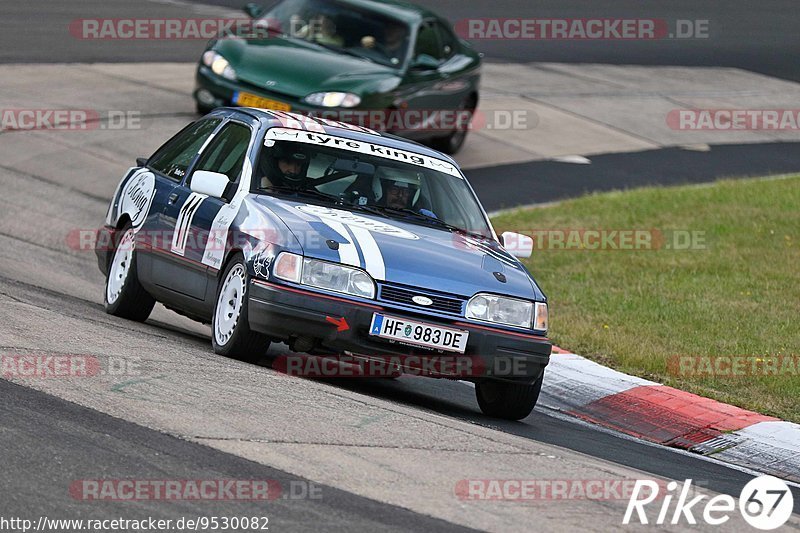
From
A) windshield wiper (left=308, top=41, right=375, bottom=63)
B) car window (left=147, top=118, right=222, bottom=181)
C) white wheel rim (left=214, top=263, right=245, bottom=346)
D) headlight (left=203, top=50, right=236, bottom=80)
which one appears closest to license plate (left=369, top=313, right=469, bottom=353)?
white wheel rim (left=214, top=263, right=245, bottom=346)

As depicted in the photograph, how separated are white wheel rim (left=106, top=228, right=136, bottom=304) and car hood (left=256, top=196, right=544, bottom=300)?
162 centimetres

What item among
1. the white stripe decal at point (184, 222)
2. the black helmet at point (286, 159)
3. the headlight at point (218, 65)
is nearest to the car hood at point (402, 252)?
the black helmet at point (286, 159)

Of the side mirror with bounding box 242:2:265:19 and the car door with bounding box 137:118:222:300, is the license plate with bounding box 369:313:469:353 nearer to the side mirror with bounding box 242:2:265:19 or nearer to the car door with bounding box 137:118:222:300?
the car door with bounding box 137:118:222:300

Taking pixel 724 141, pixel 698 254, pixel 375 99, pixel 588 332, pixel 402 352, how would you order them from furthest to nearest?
pixel 724 141 → pixel 375 99 → pixel 698 254 → pixel 588 332 → pixel 402 352

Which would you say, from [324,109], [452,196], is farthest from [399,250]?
[324,109]

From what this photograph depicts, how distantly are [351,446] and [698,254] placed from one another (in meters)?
8.35

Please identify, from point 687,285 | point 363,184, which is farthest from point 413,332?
point 687,285

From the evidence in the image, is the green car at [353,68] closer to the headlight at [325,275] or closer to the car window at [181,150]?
the car window at [181,150]

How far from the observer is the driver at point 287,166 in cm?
929

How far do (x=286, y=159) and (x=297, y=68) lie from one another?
6.98m

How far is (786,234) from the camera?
15422mm

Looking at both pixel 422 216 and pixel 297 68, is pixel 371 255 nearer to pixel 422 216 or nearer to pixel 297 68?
pixel 422 216

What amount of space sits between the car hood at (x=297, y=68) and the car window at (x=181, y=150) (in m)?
5.36

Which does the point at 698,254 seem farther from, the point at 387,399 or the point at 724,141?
the point at 724,141
